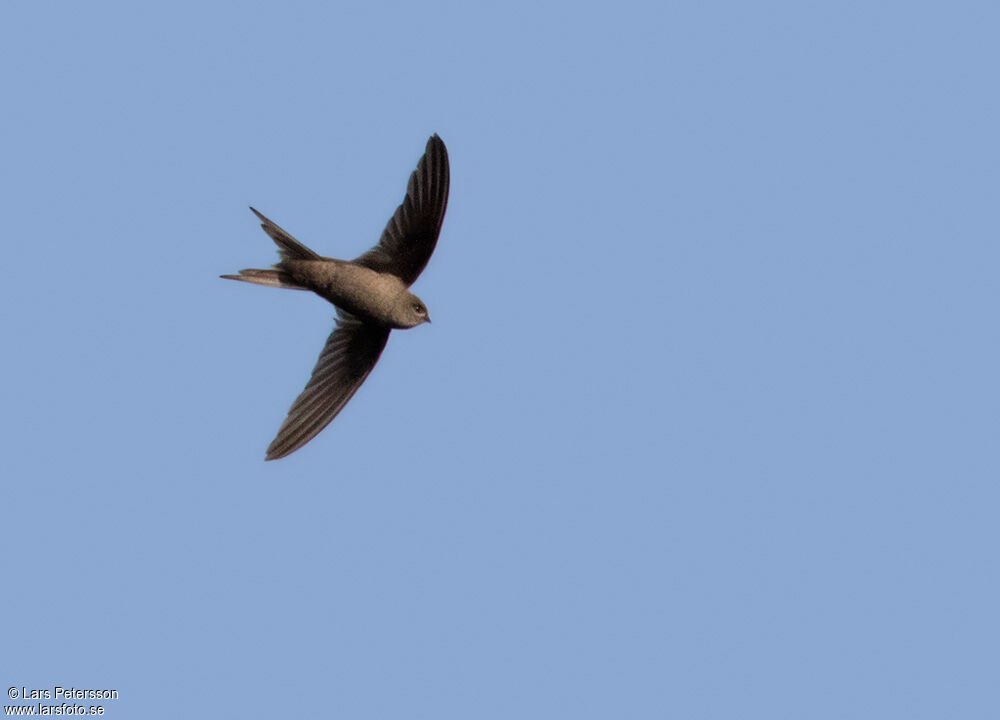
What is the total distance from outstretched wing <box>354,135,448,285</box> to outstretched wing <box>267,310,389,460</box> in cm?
32

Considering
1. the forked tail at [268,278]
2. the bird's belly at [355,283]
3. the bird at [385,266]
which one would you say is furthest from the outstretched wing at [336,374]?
the forked tail at [268,278]

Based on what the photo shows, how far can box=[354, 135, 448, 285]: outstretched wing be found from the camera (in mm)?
4934

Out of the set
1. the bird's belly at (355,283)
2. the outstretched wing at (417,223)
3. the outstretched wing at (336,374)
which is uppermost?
the outstretched wing at (417,223)

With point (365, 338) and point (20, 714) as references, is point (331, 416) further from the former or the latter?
point (20, 714)

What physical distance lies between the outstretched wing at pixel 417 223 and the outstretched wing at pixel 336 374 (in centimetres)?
32

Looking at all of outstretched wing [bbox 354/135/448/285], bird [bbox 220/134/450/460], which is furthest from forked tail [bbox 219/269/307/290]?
outstretched wing [bbox 354/135/448/285]

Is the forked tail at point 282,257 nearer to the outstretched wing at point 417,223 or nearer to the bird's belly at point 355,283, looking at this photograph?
the bird's belly at point 355,283

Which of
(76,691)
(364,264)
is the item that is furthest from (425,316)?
(76,691)

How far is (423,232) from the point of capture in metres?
5.00

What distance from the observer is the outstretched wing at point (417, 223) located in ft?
16.2

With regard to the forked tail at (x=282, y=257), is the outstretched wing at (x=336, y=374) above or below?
below

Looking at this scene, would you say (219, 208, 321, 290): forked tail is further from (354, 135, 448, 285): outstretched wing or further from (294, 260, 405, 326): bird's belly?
(354, 135, 448, 285): outstretched wing

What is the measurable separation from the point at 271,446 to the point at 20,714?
1.46 m

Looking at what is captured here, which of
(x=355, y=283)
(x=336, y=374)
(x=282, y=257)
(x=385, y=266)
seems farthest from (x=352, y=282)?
(x=336, y=374)
